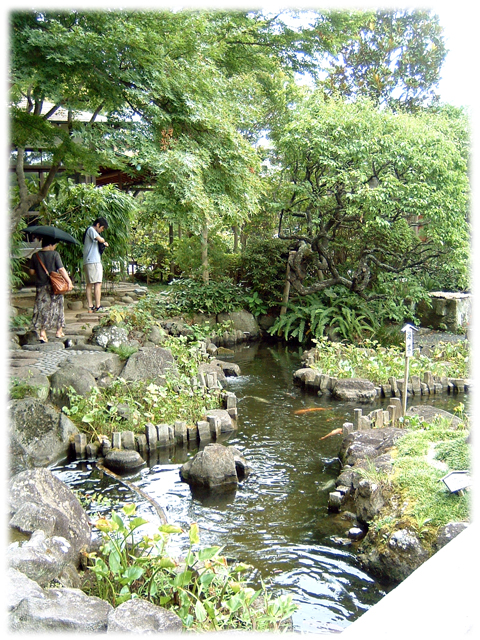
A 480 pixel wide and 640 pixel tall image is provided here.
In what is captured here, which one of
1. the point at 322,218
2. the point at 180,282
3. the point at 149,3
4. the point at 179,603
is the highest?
the point at 149,3

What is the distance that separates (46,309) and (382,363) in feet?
20.9

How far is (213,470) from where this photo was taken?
6609 millimetres

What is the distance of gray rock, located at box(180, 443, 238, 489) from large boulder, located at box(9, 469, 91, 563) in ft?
6.44

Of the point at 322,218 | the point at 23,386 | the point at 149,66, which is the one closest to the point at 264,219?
the point at 322,218

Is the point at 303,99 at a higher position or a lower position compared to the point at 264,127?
lower

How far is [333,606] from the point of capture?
447cm

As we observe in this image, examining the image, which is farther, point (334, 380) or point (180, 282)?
point (180, 282)

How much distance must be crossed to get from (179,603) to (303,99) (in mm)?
12732

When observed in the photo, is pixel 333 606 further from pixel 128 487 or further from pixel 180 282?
pixel 180 282

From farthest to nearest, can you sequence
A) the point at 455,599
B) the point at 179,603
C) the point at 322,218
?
1. the point at 322,218
2. the point at 179,603
3. the point at 455,599

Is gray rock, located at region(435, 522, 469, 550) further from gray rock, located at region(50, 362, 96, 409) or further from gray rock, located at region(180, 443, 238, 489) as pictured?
gray rock, located at region(50, 362, 96, 409)

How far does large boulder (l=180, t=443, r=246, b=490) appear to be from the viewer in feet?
21.6

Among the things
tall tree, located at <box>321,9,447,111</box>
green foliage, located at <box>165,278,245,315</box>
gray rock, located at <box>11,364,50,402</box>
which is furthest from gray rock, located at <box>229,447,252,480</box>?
tall tree, located at <box>321,9,447,111</box>

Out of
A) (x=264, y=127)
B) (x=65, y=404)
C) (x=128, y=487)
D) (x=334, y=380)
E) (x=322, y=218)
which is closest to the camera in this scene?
(x=128, y=487)
